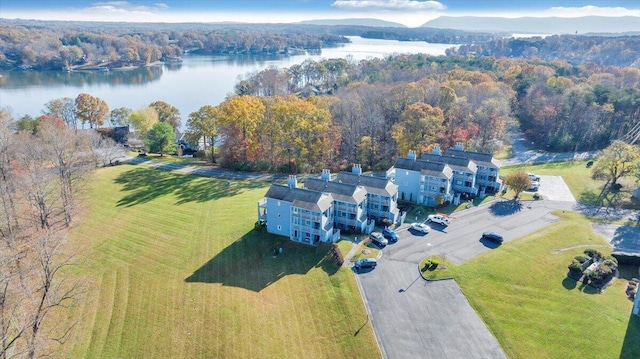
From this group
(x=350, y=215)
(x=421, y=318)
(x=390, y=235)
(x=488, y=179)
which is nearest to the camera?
(x=421, y=318)

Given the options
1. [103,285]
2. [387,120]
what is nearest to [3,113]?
[103,285]

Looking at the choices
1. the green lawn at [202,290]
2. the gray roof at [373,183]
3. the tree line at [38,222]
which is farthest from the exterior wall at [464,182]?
the tree line at [38,222]

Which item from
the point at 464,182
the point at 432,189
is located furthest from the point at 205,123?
the point at 464,182

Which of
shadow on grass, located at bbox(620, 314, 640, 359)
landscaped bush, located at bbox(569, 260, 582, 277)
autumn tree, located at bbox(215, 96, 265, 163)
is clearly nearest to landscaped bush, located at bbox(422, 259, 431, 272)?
landscaped bush, located at bbox(569, 260, 582, 277)

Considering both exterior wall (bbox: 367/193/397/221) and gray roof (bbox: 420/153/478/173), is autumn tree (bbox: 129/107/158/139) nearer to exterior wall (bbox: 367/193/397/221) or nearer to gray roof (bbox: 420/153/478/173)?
exterior wall (bbox: 367/193/397/221)

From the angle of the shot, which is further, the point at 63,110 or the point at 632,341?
the point at 63,110

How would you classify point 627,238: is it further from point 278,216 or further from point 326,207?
point 278,216

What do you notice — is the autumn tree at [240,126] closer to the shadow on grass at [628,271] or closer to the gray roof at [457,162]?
the gray roof at [457,162]
